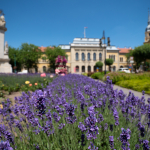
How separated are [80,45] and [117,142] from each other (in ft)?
178

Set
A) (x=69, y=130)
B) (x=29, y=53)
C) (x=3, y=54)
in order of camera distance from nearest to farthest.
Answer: (x=69, y=130) → (x=3, y=54) → (x=29, y=53)

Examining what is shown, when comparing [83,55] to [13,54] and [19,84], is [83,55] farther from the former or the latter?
[19,84]

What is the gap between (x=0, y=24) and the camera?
1755 centimetres

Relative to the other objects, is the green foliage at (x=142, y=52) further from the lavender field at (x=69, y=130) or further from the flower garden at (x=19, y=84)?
the lavender field at (x=69, y=130)

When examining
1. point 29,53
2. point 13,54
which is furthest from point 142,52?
point 13,54

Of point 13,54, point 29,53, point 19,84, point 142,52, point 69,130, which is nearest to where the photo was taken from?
point 69,130

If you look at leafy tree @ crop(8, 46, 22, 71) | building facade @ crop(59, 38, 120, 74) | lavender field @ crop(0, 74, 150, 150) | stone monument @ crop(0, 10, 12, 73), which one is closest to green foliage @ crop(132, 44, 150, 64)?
building facade @ crop(59, 38, 120, 74)

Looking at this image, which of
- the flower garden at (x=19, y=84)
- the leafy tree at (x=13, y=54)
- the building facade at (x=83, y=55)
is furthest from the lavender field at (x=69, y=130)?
the building facade at (x=83, y=55)

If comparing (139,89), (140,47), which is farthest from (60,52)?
(139,89)

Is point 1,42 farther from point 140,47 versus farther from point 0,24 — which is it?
point 140,47

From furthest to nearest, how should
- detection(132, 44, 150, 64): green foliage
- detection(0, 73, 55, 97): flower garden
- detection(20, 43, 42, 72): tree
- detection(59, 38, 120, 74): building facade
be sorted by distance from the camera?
detection(59, 38, 120, 74): building facade → detection(20, 43, 42, 72): tree → detection(132, 44, 150, 64): green foliage → detection(0, 73, 55, 97): flower garden

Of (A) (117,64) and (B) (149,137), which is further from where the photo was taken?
(A) (117,64)

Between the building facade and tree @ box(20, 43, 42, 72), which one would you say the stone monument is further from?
the building facade

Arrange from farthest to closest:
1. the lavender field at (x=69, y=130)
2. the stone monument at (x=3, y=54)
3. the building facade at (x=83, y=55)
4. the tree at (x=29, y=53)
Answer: the building facade at (x=83, y=55) → the tree at (x=29, y=53) → the stone monument at (x=3, y=54) → the lavender field at (x=69, y=130)
